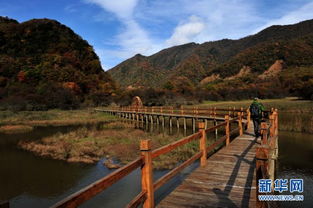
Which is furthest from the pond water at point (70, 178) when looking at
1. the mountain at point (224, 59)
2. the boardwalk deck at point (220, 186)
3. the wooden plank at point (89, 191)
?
the mountain at point (224, 59)

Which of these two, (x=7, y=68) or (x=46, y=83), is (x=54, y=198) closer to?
(x=46, y=83)

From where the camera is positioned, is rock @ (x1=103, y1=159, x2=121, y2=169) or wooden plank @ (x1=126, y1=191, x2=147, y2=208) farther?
rock @ (x1=103, y1=159, x2=121, y2=169)

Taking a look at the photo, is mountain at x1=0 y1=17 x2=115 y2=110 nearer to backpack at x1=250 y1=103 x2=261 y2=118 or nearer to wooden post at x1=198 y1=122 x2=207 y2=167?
backpack at x1=250 y1=103 x2=261 y2=118

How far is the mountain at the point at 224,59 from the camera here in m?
96.8

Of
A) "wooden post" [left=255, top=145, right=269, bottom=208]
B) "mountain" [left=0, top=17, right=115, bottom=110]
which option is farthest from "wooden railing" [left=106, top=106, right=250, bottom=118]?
"mountain" [left=0, top=17, right=115, bottom=110]

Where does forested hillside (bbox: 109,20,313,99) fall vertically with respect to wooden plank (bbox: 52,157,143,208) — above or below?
above

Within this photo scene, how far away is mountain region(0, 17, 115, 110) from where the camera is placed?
58312 millimetres

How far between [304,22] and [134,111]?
118515mm

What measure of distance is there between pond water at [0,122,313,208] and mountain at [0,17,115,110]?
40.4 metres

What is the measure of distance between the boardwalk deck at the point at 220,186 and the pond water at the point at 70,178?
270cm

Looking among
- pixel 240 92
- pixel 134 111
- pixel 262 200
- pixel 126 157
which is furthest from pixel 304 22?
pixel 262 200

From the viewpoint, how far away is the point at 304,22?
121000 millimetres

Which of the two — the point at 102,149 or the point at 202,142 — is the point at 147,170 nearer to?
the point at 202,142

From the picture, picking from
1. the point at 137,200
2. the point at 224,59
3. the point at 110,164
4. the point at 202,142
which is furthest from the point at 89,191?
the point at 224,59
